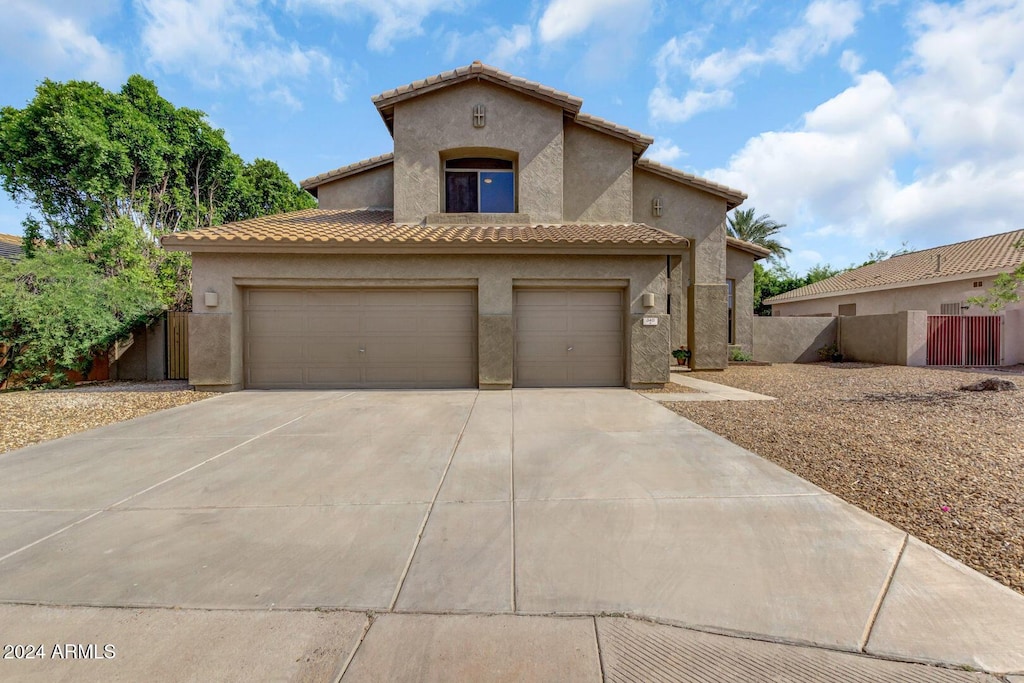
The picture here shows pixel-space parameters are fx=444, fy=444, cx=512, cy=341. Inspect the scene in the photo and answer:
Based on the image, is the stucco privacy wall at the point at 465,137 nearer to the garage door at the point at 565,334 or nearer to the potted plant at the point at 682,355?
the garage door at the point at 565,334

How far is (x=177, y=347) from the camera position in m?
12.4

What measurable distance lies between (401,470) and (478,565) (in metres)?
2.09

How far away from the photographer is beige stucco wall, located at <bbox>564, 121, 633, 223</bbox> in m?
12.7

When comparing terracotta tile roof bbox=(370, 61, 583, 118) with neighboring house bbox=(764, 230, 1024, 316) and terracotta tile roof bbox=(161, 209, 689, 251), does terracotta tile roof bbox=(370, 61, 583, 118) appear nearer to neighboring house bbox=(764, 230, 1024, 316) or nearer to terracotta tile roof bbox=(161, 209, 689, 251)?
terracotta tile roof bbox=(161, 209, 689, 251)

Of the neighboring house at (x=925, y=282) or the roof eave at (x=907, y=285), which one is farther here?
the neighboring house at (x=925, y=282)

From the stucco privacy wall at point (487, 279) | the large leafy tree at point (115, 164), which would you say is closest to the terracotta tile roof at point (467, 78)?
the stucco privacy wall at point (487, 279)

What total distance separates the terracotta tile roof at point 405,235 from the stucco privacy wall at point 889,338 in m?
10.4

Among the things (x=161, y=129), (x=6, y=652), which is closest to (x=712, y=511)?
(x=6, y=652)

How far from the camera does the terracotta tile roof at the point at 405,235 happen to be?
378 inches

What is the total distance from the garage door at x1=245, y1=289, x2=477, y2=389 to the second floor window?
3426 millimetres

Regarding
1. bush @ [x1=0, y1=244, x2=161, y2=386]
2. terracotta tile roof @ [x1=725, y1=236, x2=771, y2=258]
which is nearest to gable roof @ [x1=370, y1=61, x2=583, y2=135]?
terracotta tile roof @ [x1=725, y1=236, x2=771, y2=258]

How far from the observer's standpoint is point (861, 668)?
85.2 inches

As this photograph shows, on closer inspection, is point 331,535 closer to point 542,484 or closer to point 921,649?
point 542,484

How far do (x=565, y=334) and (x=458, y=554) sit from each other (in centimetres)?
767
